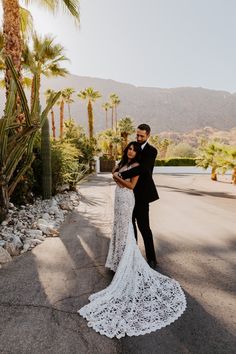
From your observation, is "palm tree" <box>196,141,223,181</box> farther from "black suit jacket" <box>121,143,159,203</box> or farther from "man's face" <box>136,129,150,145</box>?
"man's face" <box>136,129,150,145</box>

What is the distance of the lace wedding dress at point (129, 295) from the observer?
305 centimetres

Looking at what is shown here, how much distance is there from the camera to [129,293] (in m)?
3.63

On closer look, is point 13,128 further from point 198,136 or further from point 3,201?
point 198,136

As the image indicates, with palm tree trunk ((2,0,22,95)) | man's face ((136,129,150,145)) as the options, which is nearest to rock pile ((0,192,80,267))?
man's face ((136,129,150,145))

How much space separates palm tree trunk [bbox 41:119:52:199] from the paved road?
8.09ft

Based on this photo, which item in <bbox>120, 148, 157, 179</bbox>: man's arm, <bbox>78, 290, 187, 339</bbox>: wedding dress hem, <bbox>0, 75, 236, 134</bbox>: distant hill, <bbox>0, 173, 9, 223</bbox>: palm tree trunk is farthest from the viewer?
<bbox>0, 75, 236, 134</bbox>: distant hill

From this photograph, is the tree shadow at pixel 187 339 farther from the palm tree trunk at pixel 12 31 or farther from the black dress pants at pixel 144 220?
the palm tree trunk at pixel 12 31

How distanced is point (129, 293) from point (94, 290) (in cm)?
42

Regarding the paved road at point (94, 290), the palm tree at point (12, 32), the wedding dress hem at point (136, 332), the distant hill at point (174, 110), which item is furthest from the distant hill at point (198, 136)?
the wedding dress hem at point (136, 332)

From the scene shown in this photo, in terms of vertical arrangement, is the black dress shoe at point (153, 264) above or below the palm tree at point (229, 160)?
below

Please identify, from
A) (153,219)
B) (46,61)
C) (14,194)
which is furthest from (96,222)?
(46,61)

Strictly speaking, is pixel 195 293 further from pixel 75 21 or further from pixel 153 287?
pixel 75 21

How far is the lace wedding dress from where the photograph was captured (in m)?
3.05

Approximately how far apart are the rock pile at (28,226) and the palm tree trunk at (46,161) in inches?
13.6
